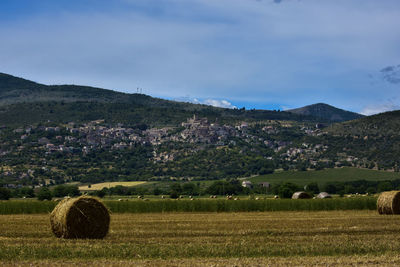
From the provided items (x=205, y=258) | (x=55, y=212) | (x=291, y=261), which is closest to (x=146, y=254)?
(x=205, y=258)

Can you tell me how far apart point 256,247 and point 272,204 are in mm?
40547

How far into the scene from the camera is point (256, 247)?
2394 cm

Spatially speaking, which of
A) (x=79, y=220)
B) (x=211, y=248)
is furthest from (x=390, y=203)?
(x=211, y=248)

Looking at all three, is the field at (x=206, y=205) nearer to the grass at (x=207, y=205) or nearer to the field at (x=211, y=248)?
the grass at (x=207, y=205)

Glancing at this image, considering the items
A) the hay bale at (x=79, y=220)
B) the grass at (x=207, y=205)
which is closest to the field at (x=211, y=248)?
the hay bale at (x=79, y=220)

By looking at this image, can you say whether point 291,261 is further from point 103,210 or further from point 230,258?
point 103,210

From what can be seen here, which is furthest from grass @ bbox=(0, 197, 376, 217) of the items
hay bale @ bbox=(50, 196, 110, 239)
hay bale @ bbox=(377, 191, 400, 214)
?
hay bale @ bbox=(50, 196, 110, 239)

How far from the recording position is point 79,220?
95.9ft

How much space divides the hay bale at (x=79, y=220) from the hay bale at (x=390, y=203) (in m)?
29.0

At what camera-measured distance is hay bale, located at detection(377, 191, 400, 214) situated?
4991 cm

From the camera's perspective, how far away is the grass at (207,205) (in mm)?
59750

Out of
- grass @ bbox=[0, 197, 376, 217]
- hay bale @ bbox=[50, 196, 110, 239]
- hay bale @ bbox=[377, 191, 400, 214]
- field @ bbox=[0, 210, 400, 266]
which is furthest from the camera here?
grass @ bbox=[0, 197, 376, 217]

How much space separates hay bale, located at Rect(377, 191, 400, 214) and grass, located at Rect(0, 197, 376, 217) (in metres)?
13.6

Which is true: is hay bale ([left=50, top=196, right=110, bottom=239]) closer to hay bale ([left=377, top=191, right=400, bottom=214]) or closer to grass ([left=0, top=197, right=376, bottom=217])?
hay bale ([left=377, top=191, right=400, bottom=214])
